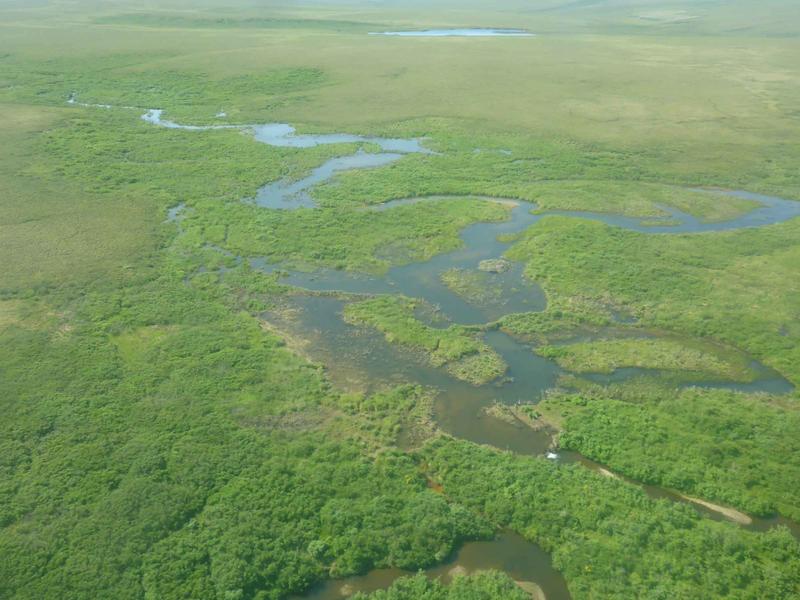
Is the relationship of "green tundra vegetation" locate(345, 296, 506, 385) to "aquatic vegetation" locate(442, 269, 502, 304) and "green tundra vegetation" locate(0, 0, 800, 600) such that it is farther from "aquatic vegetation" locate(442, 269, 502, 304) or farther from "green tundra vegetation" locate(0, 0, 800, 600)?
"aquatic vegetation" locate(442, 269, 502, 304)

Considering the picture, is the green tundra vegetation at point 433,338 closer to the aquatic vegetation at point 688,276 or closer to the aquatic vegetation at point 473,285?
the aquatic vegetation at point 473,285

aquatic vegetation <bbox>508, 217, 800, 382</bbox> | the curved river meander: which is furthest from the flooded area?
aquatic vegetation <bbox>508, 217, 800, 382</bbox>

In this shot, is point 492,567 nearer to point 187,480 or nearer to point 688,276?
point 187,480

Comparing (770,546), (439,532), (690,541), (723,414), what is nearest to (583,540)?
(690,541)

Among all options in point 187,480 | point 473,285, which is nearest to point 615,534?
point 187,480

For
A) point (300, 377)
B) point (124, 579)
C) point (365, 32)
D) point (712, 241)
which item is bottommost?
point (124, 579)

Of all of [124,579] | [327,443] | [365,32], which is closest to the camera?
[124,579]

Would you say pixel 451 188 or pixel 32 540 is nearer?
pixel 32 540

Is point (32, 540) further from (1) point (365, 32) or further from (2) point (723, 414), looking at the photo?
(1) point (365, 32)
